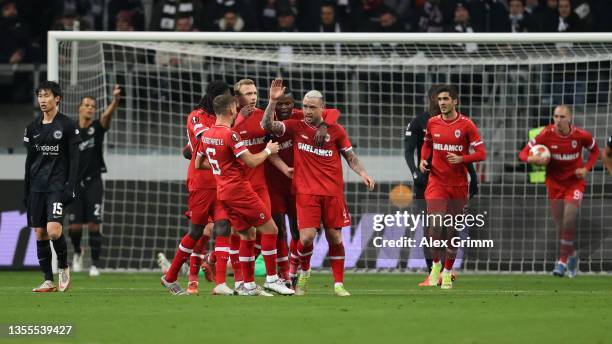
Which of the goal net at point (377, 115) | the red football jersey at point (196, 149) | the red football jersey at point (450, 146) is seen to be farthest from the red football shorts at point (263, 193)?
the goal net at point (377, 115)

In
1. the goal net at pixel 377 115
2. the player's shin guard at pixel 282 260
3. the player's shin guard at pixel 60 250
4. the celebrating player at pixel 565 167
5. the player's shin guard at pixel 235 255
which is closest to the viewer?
the player's shin guard at pixel 235 255

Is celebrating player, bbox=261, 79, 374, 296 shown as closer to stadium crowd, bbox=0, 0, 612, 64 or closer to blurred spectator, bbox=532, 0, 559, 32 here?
stadium crowd, bbox=0, 0, 612, 64

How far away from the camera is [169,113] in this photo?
61.0 ft

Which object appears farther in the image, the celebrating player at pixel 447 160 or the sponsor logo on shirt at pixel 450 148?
the sponsor logo on shirt at pixel 450 148

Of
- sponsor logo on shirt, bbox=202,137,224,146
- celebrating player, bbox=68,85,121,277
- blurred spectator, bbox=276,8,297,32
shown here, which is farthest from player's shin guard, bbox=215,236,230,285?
blurred spectator, bbox=276,8,297,32

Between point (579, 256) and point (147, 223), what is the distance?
6029 mm

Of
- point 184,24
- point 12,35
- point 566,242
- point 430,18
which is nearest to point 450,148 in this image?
point 566,242

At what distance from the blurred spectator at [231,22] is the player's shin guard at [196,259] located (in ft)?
25.8

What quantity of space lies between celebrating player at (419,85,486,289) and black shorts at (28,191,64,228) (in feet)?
13.0

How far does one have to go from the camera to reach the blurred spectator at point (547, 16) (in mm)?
19859

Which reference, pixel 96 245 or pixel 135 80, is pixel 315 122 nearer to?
pixel 96 245

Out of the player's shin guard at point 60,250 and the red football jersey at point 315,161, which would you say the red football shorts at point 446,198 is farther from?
the player's shin guard at point 60,250

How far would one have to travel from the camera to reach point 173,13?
2058 cm

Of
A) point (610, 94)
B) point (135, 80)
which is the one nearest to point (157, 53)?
point (135, 80)
